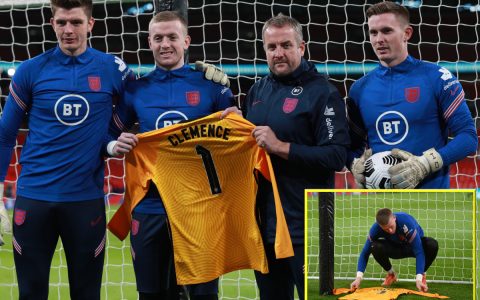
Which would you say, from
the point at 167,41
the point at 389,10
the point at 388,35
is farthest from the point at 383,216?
the point at 167,41

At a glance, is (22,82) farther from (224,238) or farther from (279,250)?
(279,250)

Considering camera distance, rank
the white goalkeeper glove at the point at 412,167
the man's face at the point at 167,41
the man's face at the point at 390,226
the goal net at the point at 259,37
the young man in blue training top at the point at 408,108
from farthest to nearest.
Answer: the goal net at the point at 259,37
the man's face at the point at 167,41
the man's face at the point at 390,226
the young man in blue training top at the point at 408,108
the white goalkeeper glove at the point at 412,167

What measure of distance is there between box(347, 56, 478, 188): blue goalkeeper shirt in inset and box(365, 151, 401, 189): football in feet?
0.29

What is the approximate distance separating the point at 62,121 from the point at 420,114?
1538mm

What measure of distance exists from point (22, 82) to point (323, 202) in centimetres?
145

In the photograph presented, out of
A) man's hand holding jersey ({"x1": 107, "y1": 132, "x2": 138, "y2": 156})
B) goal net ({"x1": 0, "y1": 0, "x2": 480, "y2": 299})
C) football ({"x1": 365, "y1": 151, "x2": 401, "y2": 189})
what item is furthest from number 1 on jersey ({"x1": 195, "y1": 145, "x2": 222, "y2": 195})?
goal net ({"x1": 0, "y1": 0, "x2": 480, "y2": 299})

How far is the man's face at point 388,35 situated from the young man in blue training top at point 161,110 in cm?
69

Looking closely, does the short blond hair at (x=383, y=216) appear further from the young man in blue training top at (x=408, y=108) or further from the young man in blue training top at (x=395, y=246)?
the young man in blue training top at (x=408, y=108)

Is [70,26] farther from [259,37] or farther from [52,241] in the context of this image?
[259,37]

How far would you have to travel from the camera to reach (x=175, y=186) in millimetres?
3434

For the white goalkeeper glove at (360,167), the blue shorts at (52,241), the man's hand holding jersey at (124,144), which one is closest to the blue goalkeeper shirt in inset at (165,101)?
the man's hand holding jersey at (124,144)

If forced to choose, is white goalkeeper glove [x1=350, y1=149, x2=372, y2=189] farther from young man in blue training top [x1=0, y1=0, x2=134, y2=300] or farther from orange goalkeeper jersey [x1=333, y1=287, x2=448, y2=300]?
young man in blue training top [x1=0, y1=0, x2=134, y2=300]

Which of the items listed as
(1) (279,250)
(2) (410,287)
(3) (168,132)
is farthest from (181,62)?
(2) (410,287)

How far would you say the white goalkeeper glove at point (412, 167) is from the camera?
3.08 meters
